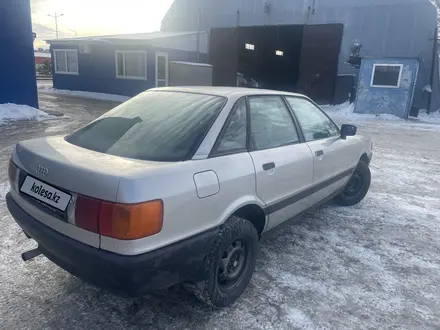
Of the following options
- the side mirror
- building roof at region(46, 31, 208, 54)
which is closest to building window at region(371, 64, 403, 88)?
building roof at region(46, 31, 208, 54)

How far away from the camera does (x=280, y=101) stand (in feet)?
10.5

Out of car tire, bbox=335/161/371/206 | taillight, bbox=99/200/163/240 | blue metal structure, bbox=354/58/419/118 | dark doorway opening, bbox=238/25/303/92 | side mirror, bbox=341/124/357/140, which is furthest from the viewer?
dark doorway opening, bbox=238/25/303/92

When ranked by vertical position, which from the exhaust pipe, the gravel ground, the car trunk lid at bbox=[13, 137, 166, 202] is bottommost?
the gravel ground

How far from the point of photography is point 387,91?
Result: 579 inches

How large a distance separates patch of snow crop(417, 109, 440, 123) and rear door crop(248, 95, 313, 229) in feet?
45.7

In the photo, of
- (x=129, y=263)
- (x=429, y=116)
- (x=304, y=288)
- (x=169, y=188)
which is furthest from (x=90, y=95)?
(x=129, y=263)

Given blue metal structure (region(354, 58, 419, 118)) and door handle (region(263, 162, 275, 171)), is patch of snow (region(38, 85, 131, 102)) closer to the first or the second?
blue metal structure (region(354, 58, 419, 118))

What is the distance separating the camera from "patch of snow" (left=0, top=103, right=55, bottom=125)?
33.8ft

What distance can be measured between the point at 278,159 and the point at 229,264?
0.93 m

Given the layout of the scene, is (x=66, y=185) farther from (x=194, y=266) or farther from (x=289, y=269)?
(x=289, y=269)

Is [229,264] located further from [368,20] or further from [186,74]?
[368,20]

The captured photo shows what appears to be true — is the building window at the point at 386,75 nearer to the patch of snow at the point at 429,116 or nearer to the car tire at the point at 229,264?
the patch of snow at the point at 429,116

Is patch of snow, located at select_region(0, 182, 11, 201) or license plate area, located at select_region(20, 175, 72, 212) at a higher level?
license plate area, located at select_region(20, 175, 72, 212)

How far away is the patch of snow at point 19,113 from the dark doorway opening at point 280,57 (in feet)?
33.8
